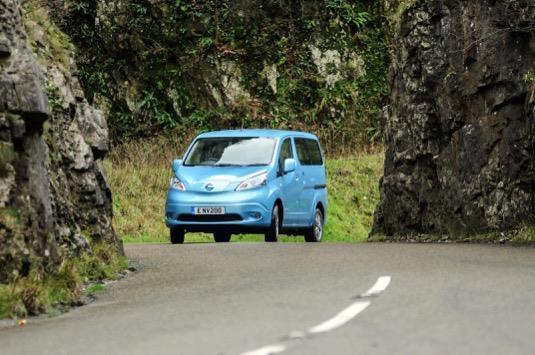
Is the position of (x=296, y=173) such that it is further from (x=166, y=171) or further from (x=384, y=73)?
(x=384, y=73)

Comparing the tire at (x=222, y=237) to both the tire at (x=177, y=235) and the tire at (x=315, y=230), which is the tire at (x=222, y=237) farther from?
the tire at (x=177, y=235)

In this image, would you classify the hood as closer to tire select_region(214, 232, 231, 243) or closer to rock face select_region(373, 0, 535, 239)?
tire select_region(214, 232, 231, 243)

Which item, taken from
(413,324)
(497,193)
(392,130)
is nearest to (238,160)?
(392,130)

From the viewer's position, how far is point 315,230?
24.8 metres

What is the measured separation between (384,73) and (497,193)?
18533 millimetres

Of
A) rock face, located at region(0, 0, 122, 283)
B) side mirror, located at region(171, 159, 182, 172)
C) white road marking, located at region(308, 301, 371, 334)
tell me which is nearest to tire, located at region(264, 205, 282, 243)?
side mirror, located at region(171, 159, 182, 172)

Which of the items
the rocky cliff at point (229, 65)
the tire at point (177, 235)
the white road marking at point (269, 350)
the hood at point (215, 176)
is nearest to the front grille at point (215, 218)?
the hood at point (215, 176)

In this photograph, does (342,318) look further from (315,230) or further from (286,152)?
(315,230)

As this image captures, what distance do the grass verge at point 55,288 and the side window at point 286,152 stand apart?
7929mm

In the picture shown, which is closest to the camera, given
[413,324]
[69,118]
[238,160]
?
[413,324]

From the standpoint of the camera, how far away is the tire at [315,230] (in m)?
24.6

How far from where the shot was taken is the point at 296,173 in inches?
926

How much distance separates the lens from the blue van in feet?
71.7

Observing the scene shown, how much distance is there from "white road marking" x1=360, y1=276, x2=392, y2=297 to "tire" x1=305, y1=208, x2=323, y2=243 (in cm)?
1158
